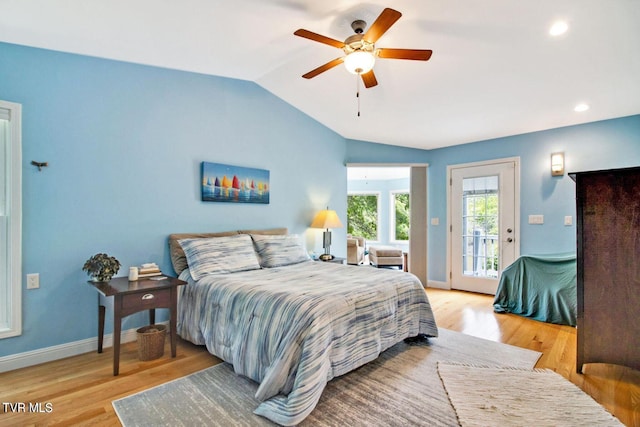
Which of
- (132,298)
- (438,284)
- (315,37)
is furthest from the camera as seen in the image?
(438,284)

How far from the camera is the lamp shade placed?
429 centimetres

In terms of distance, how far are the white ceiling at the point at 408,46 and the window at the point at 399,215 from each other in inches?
202

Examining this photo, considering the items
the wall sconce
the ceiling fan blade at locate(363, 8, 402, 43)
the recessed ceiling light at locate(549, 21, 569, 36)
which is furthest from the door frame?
the ceiling fan blade at locate(363, 8, 402, 43)

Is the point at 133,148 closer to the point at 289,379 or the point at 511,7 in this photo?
the point at 289,379

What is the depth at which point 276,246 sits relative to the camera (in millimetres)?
3426

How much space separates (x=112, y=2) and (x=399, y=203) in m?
8.00

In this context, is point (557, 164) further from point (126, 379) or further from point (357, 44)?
point (126, 379)

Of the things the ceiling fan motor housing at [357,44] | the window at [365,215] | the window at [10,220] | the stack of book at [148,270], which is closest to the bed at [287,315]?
the stack of book at [148,270]

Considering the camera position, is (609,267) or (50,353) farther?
(50,353)

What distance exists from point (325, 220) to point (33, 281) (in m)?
2.99

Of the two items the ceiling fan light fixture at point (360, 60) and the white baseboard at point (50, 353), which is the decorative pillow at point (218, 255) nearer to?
the white baseboard at point (50, 353)

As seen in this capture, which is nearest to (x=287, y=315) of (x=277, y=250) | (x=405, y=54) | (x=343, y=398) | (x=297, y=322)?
(x=297, y=322)

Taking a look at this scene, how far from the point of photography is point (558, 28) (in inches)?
88.4

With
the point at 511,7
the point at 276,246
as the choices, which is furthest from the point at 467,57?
the point at 276,246
